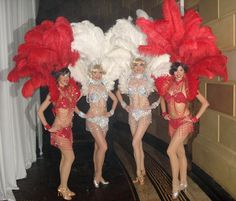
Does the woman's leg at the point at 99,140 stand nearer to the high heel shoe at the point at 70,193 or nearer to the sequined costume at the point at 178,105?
the high heel shoe at the point at 70,193

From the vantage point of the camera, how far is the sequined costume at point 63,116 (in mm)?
3557

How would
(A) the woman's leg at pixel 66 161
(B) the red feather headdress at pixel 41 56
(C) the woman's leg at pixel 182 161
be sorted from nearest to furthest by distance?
(B) the red feather headdress at pixel 41 56 < (A) the woman's leg at pixel 66 161 < (C) the woman's leg at pixel 182 161

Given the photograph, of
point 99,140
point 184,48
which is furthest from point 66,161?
point 184,48

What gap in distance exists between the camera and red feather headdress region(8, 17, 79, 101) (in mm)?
3363

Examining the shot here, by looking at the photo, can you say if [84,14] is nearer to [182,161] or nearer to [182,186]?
[182,161]

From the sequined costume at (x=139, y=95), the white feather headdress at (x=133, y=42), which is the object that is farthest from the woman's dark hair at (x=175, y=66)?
the sequined costume at (x=139, y=95)

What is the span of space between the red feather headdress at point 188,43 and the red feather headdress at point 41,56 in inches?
35.7

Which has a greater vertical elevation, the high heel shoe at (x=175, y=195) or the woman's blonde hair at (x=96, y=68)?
the woman's blonde hair at (x=96, y=68)

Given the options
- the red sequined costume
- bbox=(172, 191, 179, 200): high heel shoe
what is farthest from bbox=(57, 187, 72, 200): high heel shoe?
the red sequined costume

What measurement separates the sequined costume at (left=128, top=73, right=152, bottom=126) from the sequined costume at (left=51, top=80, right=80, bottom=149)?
2.55 feet

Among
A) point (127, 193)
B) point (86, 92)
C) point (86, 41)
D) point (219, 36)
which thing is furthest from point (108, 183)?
point (219, 36)

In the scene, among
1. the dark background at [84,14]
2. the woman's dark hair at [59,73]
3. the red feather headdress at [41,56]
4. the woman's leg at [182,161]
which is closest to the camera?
the red feather headdress at [41,56]

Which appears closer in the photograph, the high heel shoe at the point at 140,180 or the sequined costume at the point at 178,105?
the sequined costume at the point at 178,105

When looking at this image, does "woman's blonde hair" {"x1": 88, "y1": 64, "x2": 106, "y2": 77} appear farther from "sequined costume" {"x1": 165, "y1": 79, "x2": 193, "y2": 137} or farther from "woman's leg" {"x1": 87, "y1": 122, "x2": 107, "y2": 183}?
"sequined costume" {"x1": 165, "y1": 79, "x2": 193, "y2": 137}
